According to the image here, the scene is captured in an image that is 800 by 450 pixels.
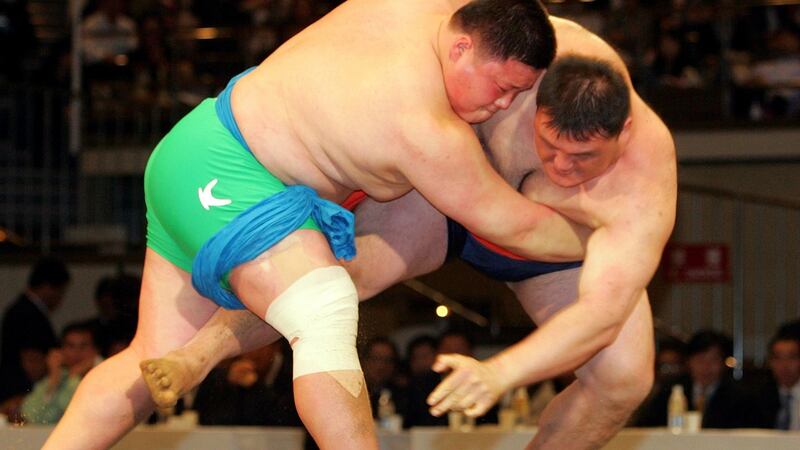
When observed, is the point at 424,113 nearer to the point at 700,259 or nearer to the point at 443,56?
the point at 443,56

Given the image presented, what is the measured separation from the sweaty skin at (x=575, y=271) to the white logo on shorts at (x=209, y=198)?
0.35 m

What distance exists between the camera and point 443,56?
10.1ft


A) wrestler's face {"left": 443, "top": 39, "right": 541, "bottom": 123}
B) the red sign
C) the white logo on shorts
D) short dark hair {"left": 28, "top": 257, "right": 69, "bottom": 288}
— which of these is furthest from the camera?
the red sign

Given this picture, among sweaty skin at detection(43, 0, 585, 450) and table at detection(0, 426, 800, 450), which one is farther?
table at detection(0, 426, 800, 450)

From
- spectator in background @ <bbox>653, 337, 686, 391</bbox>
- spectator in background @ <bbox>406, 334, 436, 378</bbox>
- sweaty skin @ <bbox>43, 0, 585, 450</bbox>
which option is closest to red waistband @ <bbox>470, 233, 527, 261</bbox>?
sweaty skin @ <bbox>43, 0, 585, 450</bbox>

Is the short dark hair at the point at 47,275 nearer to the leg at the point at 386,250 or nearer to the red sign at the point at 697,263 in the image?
the red sign at the point at 697,263

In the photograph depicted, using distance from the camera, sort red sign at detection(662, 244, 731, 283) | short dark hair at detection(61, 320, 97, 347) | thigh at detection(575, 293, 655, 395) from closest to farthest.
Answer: thigh at detection(575, 293, 655, 395) < short dark hair at detection(61, 320, 97, 347) < red sign at detection(662, 244, 731, 283)

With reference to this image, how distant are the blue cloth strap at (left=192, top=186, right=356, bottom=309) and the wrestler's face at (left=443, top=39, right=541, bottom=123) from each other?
37 centimetres

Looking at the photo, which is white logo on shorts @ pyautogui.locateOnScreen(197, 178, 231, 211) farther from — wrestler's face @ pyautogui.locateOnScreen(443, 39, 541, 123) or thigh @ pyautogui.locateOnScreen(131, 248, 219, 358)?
wrestler's face @ pyautogui.locateOnScreen(443, 39, 541, 123)

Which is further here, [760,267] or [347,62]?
[760,267]

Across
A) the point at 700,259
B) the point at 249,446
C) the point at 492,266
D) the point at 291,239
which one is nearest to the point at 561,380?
the point at 700,259

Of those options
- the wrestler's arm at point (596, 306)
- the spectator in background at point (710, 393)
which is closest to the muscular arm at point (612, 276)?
the wrestler's arm at point (596, 306)

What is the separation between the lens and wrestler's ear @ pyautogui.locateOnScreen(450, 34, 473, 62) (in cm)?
304

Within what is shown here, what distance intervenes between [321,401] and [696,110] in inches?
244
